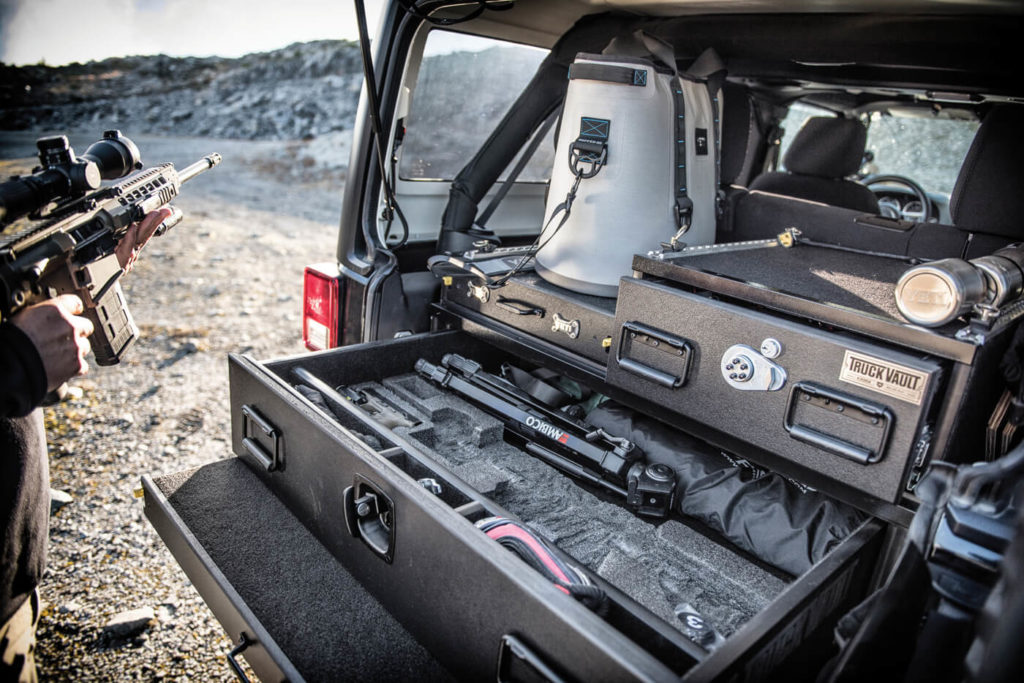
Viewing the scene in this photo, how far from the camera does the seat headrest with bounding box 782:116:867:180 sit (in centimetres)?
329

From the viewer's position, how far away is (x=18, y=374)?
47.5 inches

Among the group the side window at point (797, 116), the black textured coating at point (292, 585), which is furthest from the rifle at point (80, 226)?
the side window at point (797, 116)

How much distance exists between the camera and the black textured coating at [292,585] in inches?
48.8

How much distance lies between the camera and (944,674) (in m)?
0.83

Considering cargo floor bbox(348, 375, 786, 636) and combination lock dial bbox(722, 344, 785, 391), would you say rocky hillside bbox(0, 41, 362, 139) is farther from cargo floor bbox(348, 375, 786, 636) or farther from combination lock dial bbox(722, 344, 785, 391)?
combination lock dial bbox(722, 344, 785, 391)

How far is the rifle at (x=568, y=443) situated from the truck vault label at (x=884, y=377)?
56cm

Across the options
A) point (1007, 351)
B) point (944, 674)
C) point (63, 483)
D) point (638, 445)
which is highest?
point (1007, 351)

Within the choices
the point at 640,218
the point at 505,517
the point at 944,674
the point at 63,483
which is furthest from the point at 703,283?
the point at 63,483

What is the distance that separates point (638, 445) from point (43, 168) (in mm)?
1686

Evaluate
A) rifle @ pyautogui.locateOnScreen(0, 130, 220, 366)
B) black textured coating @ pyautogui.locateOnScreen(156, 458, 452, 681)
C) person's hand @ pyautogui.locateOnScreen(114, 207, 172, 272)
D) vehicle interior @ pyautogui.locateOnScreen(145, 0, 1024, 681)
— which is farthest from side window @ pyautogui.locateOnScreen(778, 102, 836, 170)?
black textured coating @ pyautogui.locateOnScreen(156, 458, 452, 681)

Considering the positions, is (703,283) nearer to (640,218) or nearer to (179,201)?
(640,218)

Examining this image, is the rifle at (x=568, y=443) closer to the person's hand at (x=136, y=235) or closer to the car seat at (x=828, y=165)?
the person's hand at (x=136, y=235)

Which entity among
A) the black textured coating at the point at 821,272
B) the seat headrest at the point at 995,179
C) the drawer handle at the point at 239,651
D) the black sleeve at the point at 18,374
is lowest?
the drawer handle at the point at 239,651

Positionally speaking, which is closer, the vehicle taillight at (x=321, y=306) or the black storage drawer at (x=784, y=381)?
the black storage drawer at (x=784, y=381)
